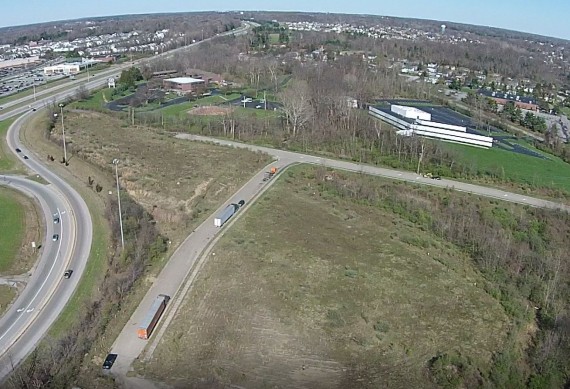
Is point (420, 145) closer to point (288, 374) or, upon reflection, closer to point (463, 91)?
point (288, 374)

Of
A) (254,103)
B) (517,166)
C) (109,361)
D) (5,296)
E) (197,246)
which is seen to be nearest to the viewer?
(109,361)

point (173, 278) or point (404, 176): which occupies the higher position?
point (404, 176)

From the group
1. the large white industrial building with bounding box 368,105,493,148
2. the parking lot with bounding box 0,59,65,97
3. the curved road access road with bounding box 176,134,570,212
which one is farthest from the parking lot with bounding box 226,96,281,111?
the parking lot with bounding box 0,59,65,97

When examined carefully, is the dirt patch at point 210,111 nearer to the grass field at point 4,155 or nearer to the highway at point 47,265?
the grass field at point 4,155

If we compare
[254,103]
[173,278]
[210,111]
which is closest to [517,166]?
[173,278]

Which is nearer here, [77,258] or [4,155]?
[77,258]

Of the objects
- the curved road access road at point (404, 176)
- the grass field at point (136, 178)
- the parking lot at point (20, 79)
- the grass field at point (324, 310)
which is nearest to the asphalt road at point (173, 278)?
the grass field at point (136, 178)

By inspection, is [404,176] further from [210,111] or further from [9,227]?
[210,111]
